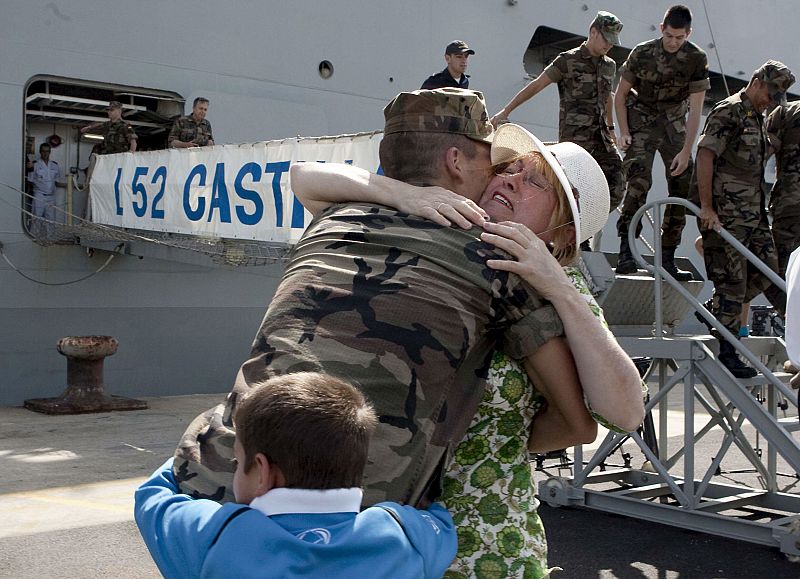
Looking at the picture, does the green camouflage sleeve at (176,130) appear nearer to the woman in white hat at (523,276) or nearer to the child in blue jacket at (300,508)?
the woman in white hat at (523,276)

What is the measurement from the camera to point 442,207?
61.6 inches

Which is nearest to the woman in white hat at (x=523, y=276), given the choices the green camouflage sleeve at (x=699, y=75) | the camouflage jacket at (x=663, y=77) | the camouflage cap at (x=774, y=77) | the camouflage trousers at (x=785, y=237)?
the camouflage cap at (x=774, y=77)

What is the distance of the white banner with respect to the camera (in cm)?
838

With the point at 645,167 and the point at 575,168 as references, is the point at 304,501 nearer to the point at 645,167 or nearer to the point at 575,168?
the point at 575,168

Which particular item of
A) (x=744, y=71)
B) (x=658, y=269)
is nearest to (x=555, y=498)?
(x=658, y=269)

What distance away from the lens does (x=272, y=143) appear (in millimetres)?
8883

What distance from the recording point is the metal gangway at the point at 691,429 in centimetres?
528

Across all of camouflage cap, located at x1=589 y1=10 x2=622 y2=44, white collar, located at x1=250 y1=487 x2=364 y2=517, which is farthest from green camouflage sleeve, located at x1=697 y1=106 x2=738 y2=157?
white collar, located at x1=250 y1=487 x2=364 y2=517

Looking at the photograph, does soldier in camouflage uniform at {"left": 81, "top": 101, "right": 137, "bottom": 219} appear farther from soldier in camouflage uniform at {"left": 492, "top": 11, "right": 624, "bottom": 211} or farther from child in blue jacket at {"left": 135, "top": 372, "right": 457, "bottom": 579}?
child in blue jacket at {"left": 135, "top": 372, "right": 457, "bottom": 579}

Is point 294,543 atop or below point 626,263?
below

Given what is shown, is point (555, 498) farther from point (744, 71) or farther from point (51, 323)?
point (744, 71)

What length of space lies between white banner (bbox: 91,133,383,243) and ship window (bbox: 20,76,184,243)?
0.72m

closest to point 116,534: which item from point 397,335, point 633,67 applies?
point 397,335

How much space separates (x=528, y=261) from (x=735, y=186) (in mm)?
4876
